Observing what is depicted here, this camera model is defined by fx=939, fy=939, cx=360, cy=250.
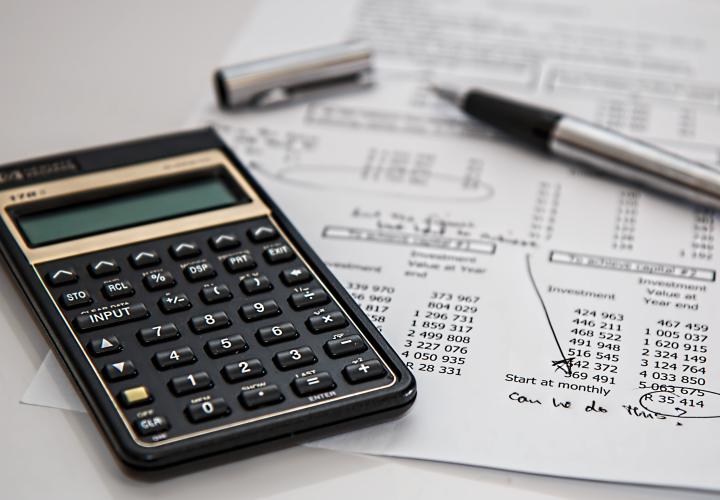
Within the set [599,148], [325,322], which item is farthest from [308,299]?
[599,148]

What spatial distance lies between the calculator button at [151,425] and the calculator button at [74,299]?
0.25ft

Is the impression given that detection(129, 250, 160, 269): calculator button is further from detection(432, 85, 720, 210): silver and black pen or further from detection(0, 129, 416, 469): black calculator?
detection(432, 85, 720, 210): silver and black pen

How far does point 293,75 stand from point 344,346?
0.90 ft

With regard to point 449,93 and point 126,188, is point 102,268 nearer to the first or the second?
point 126,188

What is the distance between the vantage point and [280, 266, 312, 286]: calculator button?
429 mm

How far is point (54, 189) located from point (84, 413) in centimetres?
13

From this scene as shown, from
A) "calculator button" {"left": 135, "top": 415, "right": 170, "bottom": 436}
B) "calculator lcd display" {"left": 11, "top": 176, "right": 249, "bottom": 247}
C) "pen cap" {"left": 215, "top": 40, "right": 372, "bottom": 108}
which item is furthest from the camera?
"pen cap" {"left": 215, "top": 40, "right": 372, "bottom": 108}

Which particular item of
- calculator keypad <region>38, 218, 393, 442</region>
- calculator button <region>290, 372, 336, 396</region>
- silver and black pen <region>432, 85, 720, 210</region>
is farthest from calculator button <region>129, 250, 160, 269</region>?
silver and black pen <region>432, 85, 720, 210</region>

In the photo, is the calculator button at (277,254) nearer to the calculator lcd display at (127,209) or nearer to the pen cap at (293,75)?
the calculator lcd display at (127,209)

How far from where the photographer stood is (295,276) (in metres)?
0.43

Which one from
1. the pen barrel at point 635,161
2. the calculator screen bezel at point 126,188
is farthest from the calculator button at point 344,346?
the pen barrel at point 635,161

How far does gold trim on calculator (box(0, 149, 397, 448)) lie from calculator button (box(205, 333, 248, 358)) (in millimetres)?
49

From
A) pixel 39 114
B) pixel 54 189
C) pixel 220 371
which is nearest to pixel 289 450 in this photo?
pixel 220 371

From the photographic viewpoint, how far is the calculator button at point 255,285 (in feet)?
1.39
